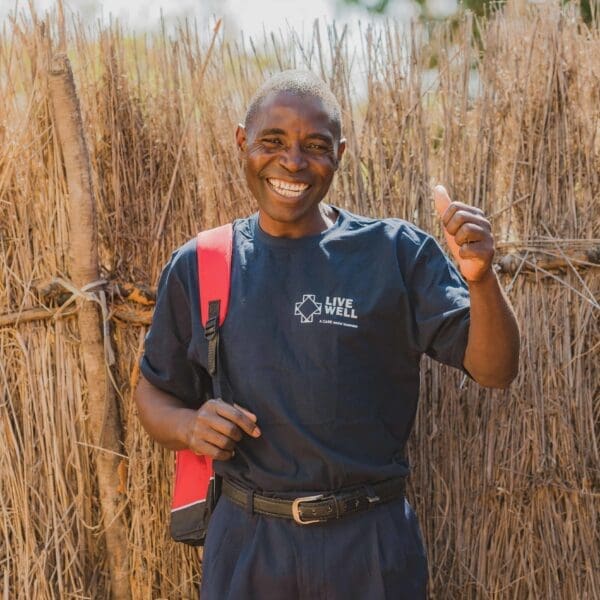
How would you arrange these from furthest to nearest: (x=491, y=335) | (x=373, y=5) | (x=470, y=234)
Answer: (x=373, y=5)
(x=491, y=335)
(x=470, y=234)

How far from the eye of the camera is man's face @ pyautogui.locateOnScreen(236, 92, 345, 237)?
2.27 meters

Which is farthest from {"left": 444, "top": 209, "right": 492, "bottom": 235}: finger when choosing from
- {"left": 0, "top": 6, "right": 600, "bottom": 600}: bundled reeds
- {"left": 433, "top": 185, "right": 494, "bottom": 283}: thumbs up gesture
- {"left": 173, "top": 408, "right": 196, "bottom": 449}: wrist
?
{"left": 0, "top": 6, "right": 600, "bottom": 600}: bundled reeds

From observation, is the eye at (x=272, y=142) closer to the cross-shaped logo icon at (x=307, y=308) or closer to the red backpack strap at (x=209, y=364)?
the red backpack strap at (x=209, y=364)

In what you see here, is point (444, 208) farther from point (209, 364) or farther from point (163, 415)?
point (163, 415)

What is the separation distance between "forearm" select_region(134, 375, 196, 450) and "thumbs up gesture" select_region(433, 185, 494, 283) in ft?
2.85

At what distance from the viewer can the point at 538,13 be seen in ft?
10.0

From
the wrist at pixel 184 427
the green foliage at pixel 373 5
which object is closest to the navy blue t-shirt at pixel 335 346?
the wrist at pixel 184 427

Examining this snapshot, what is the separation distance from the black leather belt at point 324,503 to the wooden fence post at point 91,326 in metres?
1.07

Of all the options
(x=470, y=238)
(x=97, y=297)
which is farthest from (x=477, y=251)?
(x=97, y=297)

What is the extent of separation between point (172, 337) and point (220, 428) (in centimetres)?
36

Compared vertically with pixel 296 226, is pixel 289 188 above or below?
above

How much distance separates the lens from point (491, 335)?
199 cm

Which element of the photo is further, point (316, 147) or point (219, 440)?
point (316, 147)

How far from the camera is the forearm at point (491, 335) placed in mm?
1964
